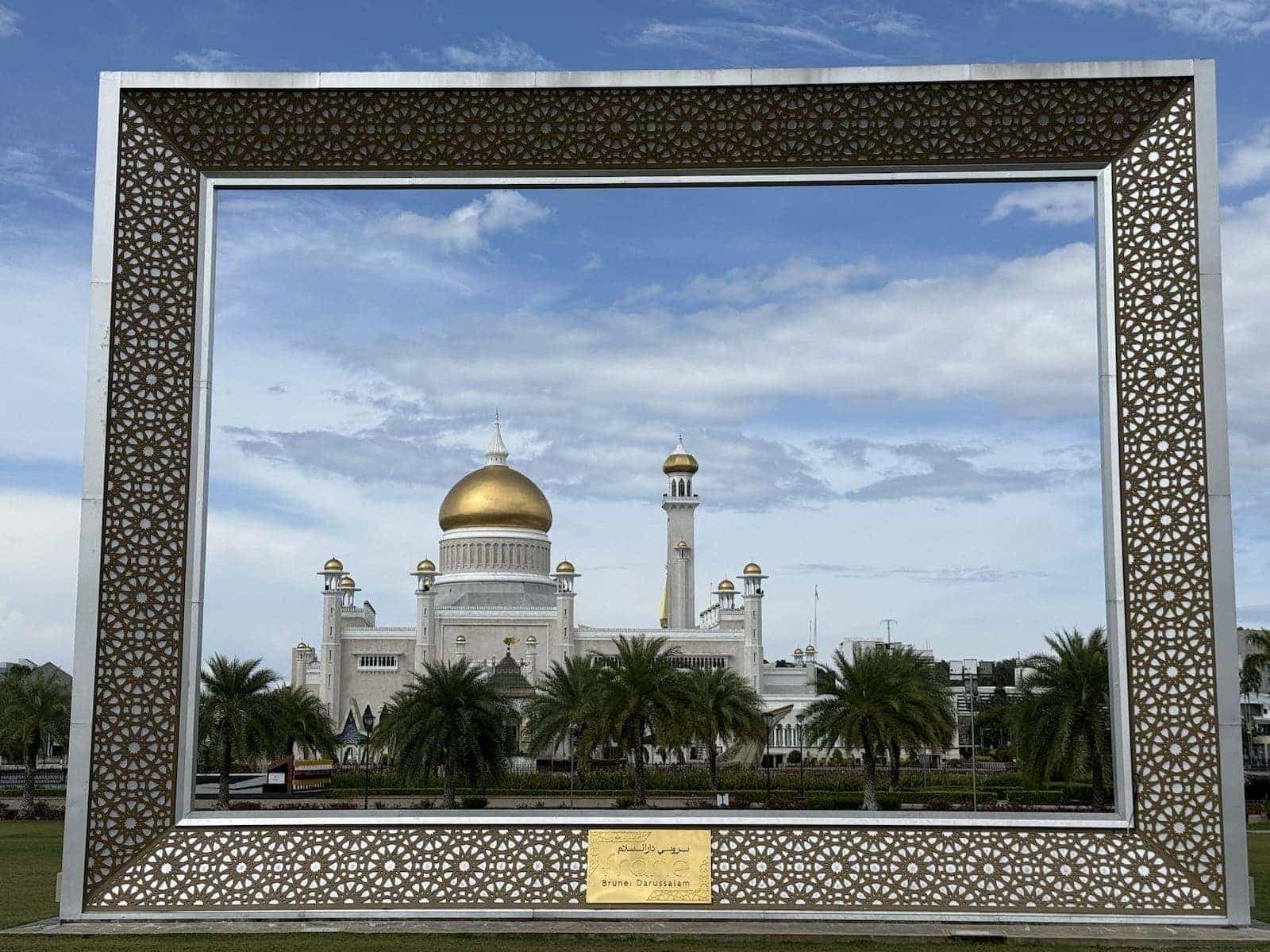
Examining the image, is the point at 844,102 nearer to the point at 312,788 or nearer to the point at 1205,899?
the point at 1205,899

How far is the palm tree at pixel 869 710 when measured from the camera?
63.3 ft

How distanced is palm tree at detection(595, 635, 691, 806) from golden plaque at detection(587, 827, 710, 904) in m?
11.3

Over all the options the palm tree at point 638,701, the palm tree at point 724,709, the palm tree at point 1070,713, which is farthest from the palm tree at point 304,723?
the palm tree at point 1070,713

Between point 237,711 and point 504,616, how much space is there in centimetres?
2501

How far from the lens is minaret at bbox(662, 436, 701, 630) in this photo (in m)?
46.9

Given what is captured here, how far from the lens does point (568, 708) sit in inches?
832

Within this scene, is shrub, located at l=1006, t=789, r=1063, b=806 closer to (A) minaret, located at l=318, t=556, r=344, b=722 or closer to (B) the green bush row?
(B) the green bush row

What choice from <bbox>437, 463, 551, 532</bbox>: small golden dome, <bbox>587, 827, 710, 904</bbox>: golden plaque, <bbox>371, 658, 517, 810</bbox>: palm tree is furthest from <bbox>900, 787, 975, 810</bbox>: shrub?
<bbox>437, 463, 551, 532</bbox>: small golden dome

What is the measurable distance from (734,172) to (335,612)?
36.1 metres

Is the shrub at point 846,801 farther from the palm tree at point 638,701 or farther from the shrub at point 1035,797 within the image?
the palm tree at point 638,701

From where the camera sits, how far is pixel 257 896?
8.25 m

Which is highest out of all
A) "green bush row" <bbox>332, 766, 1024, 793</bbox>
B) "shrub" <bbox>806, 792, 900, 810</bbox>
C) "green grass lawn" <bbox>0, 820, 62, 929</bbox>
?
"green grass lawn" <bbox>0, 820, 62, 929</bbox>

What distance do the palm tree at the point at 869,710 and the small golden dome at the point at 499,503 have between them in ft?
89.4

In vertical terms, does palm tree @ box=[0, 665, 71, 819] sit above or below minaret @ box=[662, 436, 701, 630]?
below
